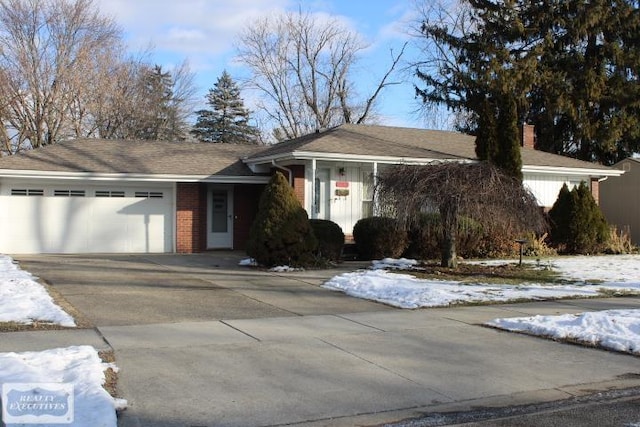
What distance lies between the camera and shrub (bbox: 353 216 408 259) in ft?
59.0

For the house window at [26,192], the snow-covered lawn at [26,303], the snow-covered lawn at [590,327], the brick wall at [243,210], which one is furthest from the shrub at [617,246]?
the house window at [26,192]

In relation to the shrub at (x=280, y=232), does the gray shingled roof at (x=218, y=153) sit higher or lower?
higher

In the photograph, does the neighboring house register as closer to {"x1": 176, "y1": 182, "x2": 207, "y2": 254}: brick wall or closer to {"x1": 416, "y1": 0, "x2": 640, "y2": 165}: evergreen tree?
{"x1": 416, "y1": 0, "x2": 640, "y2": 165}: evergreen tree

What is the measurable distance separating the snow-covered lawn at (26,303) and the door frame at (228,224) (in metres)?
8.72

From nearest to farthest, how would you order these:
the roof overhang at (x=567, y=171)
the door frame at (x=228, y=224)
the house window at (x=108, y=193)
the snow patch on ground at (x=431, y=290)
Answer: the snow patch on ground at (x=431, y=290) → the house window at (x=108, y=193) → the door frame at (x=228, y=224) → the roof overhang at (x=567, y=171)

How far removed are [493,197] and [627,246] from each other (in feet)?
34.0

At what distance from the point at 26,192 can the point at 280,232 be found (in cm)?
902

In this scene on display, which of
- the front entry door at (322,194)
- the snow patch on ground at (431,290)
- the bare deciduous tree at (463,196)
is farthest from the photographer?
the front entry door at (322,194)

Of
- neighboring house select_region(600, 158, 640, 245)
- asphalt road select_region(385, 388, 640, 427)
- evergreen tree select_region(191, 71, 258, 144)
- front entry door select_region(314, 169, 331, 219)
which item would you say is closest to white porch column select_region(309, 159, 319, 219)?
front entry door select_region(314, 169, 331, 219)

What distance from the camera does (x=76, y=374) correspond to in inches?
233

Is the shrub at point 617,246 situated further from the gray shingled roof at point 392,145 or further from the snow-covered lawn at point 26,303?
the snow-covered lawn at point 26,303

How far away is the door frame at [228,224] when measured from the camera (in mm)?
21253

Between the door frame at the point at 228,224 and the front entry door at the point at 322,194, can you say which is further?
the door frame at the point at 228,224

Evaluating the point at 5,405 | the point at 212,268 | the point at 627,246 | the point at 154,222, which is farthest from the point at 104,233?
the point at 627,246
